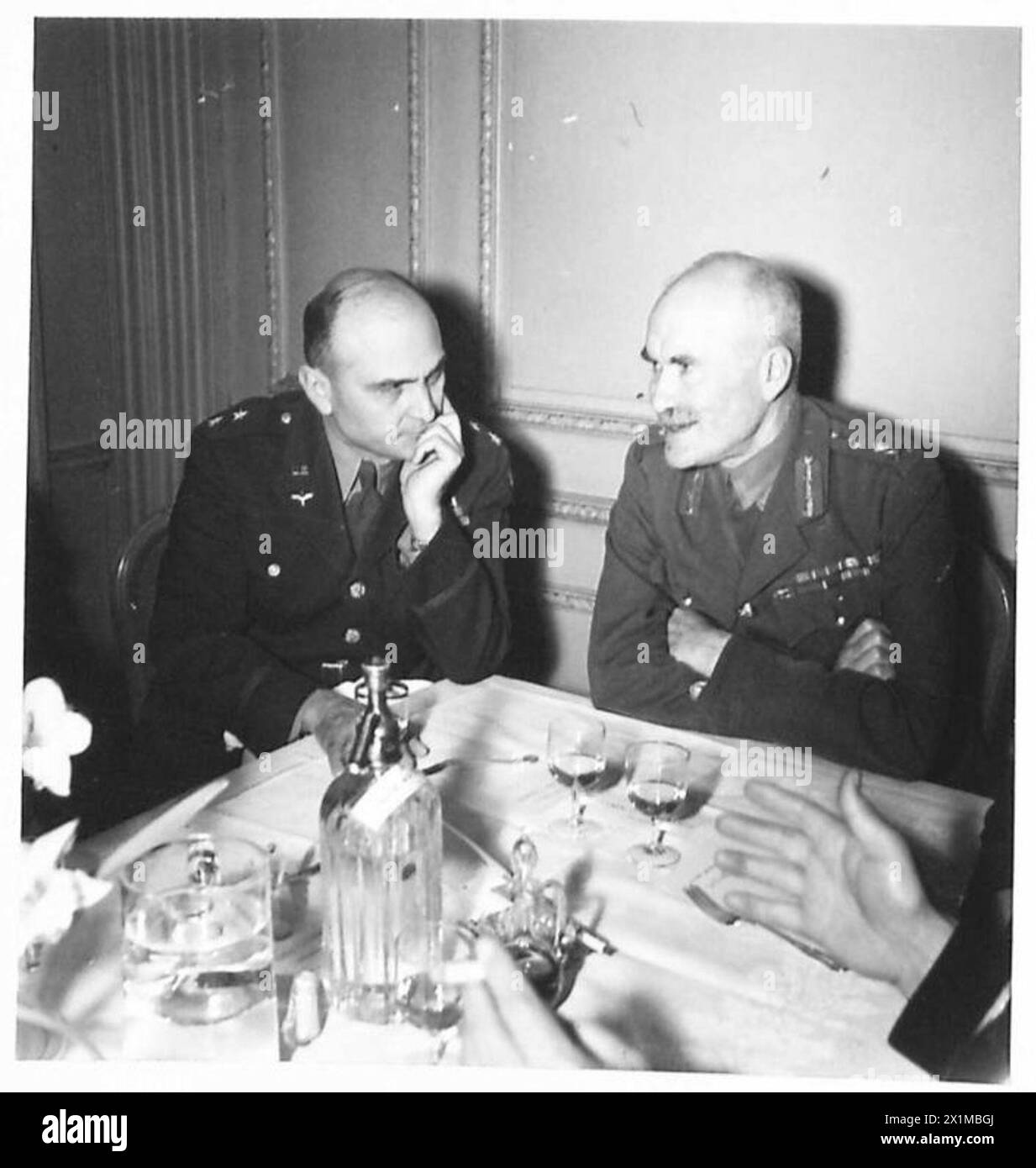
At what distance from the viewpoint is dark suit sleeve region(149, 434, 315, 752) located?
4.29 ft

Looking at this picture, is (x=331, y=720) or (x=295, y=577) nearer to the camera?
(x=331, y=720)

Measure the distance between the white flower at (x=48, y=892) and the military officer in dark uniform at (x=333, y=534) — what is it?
0.55 metres

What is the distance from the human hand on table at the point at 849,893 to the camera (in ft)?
2.44

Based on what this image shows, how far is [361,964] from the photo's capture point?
0.73 meters

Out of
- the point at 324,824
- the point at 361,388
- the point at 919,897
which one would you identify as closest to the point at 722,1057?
the point at 919,897

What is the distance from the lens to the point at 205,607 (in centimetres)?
135

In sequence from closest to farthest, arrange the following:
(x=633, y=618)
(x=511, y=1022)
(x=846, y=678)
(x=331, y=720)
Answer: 1. (x=511, y=1022)
2. (x=331, y=720)
3. (x=846, y=678)
4. (x=633, y=618)

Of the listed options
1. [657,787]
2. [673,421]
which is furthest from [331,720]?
[673,421]

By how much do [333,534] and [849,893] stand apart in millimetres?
805

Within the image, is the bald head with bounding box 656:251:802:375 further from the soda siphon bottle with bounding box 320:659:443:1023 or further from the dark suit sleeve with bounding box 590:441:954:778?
the soda siphon bottle with bounding box 320:659:443:1023

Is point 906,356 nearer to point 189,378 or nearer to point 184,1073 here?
point 189,378

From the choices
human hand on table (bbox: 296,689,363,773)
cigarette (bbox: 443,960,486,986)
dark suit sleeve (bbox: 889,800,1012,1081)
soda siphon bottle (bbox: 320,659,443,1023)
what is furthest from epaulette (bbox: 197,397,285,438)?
dark suit sleeve (bbox: 889,800,1012,1081)

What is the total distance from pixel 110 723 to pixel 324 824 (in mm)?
670

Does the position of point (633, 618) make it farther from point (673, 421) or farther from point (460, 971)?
point (460, 971)
